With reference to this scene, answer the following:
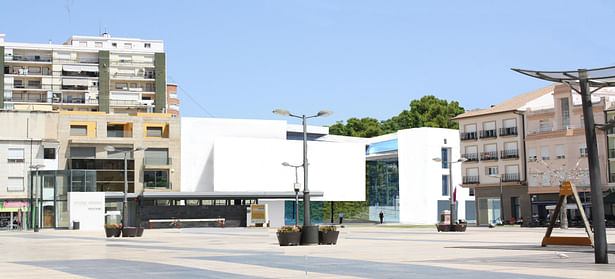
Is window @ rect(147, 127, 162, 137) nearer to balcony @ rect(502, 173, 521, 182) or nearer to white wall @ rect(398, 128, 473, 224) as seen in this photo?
white wall @ rect(398, 128, 473, 224)

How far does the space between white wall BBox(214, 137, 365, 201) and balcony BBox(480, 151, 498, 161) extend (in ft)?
53.2

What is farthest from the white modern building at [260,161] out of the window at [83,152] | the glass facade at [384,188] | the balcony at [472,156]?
the balcony at [472,156]

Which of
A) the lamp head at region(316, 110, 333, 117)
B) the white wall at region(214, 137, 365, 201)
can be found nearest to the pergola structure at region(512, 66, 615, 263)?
the lamp head at region(316, 110, 333, 117)

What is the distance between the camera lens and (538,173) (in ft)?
235

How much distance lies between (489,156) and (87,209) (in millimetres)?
40707

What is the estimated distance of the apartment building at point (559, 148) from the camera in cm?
6581

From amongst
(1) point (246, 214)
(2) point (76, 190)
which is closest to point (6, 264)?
(2) point (76, 190)

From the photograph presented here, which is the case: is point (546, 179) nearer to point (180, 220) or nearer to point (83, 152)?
point (180, 220)

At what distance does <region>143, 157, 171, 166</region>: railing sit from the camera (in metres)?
78.2

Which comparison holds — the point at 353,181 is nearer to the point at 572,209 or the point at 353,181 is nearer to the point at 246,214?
the point at 246,214

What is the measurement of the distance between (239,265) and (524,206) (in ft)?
202

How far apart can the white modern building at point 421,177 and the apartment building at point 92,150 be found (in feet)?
101

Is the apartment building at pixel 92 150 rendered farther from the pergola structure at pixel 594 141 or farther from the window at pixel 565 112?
the pergola structure at pixel 594 141

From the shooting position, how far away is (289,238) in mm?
27312
